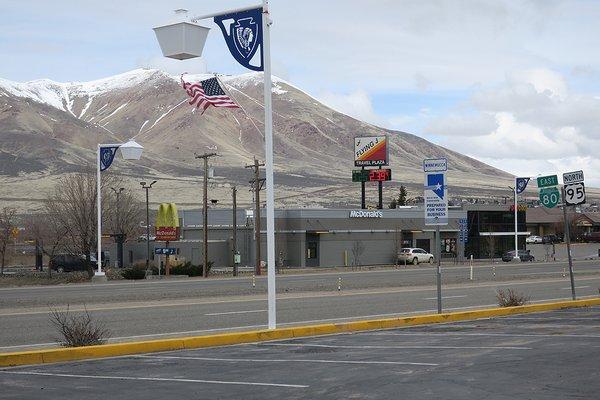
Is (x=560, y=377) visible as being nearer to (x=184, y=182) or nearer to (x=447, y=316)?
(x=447, y=316)

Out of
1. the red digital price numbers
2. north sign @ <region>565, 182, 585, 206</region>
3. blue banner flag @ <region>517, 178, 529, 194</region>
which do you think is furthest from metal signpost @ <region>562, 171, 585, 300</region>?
the red digital price numbers

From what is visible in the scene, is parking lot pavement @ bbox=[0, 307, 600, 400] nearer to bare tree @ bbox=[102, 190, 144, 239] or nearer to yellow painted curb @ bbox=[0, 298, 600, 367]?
yellow painted curb @ bbox=[0, 298, 600, 367]

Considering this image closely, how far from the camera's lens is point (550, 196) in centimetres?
2427

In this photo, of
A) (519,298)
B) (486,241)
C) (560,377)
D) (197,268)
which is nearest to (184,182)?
(486,241)

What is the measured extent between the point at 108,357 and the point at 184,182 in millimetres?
182619

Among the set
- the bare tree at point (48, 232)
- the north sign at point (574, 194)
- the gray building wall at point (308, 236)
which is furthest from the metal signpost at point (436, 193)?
the gray building wall at point (308, 236)

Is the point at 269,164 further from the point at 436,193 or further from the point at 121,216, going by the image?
the point at 121,216

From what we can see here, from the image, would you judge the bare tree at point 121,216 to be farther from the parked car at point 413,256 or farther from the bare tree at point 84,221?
the parked car at point 413,256

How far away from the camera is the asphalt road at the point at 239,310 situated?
750 inches

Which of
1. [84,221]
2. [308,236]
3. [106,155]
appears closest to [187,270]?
[84,221]

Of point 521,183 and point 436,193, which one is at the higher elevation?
point 521,183

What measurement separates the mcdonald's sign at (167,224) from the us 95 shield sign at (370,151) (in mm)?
30902

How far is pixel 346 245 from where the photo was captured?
8050 cm

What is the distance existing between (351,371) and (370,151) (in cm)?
7843
